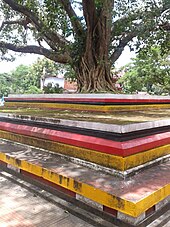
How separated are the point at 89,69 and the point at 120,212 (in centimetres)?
490

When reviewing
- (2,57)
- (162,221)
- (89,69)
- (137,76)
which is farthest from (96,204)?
(137,76)

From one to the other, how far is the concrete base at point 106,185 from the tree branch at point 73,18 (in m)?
4.65

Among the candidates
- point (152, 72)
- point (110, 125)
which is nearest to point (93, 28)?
point (110, 125)

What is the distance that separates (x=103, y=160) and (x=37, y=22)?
572cm

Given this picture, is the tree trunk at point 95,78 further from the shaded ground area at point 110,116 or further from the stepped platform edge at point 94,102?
the shaded ground area at point 110,116

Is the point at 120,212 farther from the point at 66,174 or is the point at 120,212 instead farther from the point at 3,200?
the point at 3,200

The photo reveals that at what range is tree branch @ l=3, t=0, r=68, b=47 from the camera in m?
6.70

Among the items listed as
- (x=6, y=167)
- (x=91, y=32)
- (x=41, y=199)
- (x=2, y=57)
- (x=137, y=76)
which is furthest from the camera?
(x=137, y=76)

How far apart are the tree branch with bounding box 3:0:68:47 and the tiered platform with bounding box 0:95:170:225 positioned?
4179mm

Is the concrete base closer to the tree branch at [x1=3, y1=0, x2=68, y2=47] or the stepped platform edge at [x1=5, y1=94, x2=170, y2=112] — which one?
the stepped platform edge at [x1=5, y1=94, x2=170, y2=112]

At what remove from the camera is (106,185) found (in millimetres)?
2219

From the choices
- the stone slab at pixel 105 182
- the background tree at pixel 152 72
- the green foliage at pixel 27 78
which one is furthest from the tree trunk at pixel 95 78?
the green foliage at pixel 27 78

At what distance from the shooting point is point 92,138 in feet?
9.02

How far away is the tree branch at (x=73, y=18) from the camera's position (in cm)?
641
